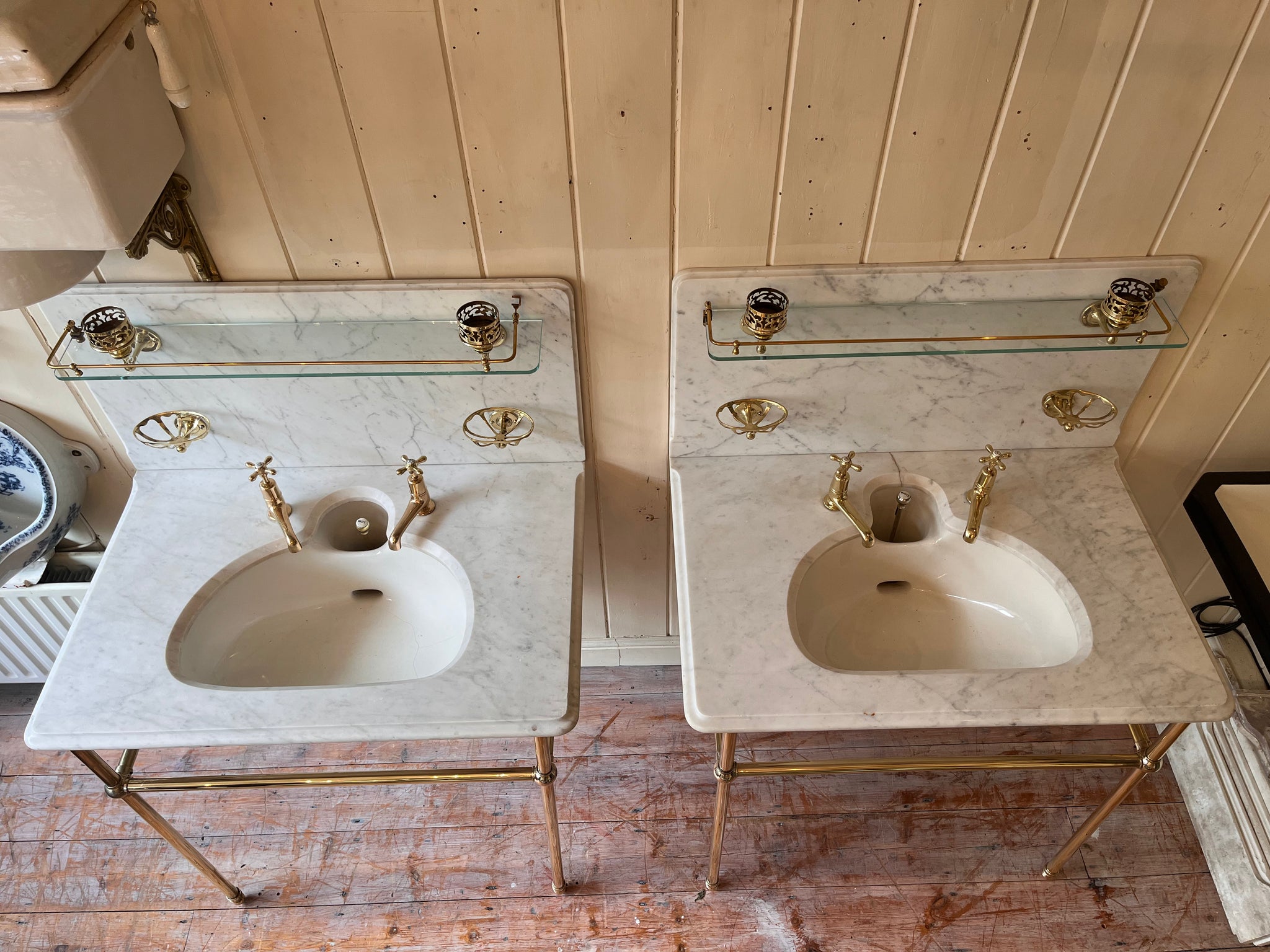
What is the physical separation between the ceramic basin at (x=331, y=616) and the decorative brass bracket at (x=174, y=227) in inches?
18.2

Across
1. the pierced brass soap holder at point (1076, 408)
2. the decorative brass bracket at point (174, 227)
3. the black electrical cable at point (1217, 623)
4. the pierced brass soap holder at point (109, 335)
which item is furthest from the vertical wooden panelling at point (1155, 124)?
the pierced brass soap holder at point (109, 335)

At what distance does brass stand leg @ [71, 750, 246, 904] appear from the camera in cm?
122

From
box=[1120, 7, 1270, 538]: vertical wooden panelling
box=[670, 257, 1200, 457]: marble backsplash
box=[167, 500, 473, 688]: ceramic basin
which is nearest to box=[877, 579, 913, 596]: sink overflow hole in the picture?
box=[670, 257, 1200, 457]: marble backsplash

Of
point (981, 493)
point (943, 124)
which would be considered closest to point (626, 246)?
point (943, 124)

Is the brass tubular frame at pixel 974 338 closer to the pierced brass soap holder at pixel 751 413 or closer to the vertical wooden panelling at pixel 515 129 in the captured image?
the pierced brass soap holder at pixel 751 413

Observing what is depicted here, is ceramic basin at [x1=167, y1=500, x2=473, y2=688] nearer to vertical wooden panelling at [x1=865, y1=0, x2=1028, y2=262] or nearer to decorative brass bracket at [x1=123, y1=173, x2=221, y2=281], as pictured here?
decorative brass bracket at [x1=123, y1=173, x2=221, y2=281]

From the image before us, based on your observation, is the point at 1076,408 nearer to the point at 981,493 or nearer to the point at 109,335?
the point at 981,493

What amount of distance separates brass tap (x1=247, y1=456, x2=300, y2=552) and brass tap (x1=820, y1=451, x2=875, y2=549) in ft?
2.80

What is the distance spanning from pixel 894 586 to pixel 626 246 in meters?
0.72

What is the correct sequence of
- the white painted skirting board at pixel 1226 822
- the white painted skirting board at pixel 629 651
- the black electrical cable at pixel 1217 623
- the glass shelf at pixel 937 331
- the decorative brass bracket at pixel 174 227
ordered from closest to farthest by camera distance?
the decorative brass bracket at pixel 174 227 → the glass shelf at pixel 937 331 → the white painted skirting board at pixel 1226 822 → the black electrical cable at pixel 1217 623 → the white painted skirting board at pixel 629 651

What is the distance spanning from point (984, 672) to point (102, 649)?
123 cm

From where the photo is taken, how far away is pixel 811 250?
1.20 meters

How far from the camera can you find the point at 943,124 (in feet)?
3.49

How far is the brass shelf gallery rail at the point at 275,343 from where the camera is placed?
3.87 feet
